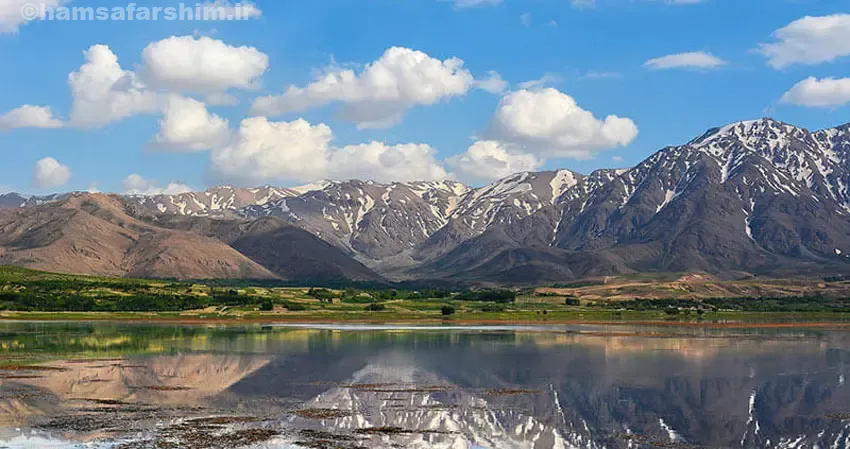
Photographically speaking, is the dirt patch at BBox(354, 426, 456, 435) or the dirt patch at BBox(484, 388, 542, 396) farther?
the dirt patch at BBox(484, 388, 542, 396)

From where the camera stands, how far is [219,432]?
5166 cm

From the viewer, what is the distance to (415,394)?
234 ft

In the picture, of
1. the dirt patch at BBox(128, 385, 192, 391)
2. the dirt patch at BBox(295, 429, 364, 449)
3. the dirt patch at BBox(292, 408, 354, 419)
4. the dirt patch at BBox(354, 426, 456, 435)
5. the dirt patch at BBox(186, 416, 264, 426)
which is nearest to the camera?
the dirt patch at BBox(295, 429, 364, 449)

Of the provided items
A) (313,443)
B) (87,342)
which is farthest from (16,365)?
(313,443)

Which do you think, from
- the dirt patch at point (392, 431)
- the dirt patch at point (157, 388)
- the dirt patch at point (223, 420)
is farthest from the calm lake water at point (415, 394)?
the dirt patch at point (157, 388)

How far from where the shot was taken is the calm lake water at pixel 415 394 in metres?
52.2

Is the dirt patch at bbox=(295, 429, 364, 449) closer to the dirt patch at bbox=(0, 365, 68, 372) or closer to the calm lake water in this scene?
the calm lake water

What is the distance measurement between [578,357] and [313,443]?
61.0 m

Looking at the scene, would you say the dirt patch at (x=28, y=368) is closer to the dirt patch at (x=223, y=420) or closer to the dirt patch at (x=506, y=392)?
the dirt patch at (x=223, y=420)

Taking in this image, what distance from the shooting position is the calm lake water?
52.2 m

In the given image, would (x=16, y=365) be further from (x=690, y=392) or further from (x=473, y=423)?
(x=690, y=392)

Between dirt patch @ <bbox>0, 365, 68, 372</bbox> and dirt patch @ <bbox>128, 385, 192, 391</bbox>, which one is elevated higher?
dirt patch @ <bbox>0, 365, 68, 372</bbox>

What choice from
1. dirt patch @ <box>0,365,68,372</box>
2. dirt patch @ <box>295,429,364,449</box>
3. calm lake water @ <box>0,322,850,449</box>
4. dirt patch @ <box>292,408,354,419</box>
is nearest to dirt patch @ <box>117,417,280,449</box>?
calm lake water @ <box>0,322,850,449</box>

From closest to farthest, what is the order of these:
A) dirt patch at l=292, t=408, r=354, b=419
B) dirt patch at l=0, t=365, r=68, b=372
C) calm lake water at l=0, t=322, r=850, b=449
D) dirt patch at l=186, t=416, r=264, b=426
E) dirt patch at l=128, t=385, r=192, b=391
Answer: calm lake water at l=0, t=322, r=850, b=449
dirt patch at l=186, t=416, r=264, b=426
dirt patch at l=292, t=408, r=354, b=419
dirt patch at l=128, t=385, r=192, b=391
dirt patch at l=0, t=365, r=68, b=372
